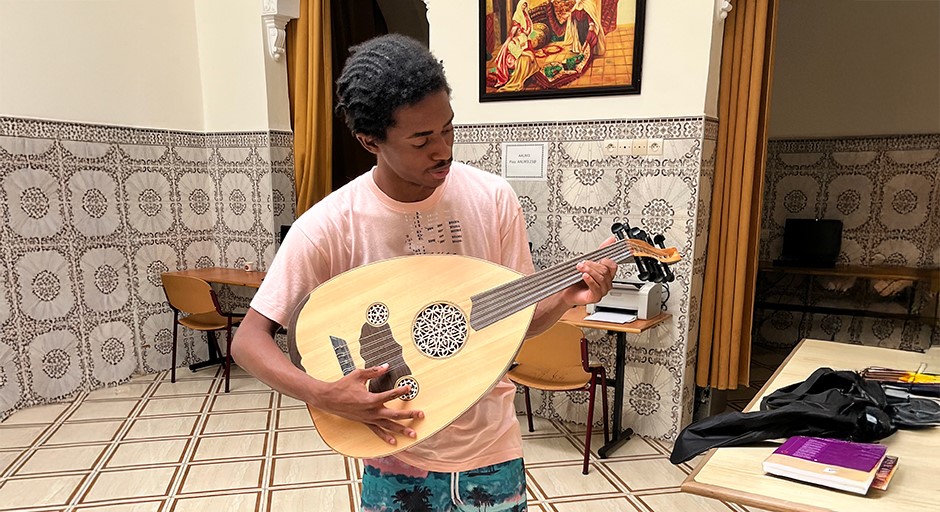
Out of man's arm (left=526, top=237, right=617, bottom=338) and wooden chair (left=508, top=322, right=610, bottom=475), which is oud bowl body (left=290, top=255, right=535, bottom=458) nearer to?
man's arm (left=526, top=237, right=617, bottom=338)

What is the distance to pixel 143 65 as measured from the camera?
3617 millimetres

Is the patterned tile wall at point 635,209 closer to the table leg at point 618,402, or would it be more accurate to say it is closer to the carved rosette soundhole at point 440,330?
the table leg at point 618,402

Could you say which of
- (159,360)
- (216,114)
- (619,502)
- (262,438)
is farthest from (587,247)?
(159,360)

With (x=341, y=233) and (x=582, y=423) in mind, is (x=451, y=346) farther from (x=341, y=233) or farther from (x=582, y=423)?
(x=582, y=423)

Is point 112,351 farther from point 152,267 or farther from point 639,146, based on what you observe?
point 639,146

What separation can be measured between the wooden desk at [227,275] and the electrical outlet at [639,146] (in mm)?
2336

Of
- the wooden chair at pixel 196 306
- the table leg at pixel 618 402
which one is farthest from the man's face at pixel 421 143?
the wooden chair at pixel 196 306

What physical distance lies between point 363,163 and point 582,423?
276 cm

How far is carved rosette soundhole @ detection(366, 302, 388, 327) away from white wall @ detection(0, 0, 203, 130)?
3166mm

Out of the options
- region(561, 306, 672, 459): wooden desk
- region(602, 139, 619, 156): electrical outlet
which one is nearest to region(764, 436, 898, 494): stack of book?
region(561, 306, 672, 459): wooden desk

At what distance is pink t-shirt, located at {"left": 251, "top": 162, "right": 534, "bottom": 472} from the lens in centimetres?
103

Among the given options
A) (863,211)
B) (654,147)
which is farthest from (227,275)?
(863,211)

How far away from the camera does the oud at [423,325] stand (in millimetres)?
1040

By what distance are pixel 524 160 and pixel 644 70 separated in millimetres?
740
